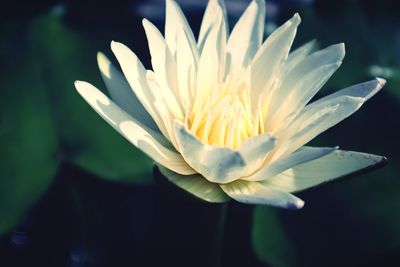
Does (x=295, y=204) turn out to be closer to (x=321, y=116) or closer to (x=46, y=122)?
(x=321, y=116)

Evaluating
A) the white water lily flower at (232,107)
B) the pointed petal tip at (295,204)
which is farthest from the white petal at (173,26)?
the pointed petal tip at (295,204)

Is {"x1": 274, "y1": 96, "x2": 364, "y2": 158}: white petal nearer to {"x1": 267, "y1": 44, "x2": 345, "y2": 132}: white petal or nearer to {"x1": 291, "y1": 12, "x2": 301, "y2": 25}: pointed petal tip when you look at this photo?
{"x1": 267, "y1": 44, "x2": 345, "y2": 132}: white petal

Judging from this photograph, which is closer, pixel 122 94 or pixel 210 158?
pixel 210 158

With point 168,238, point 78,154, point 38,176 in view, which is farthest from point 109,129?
point 168,238

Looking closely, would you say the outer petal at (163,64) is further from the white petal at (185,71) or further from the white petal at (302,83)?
the white petal at (302,83)

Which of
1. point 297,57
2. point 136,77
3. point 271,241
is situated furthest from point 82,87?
point 271,241

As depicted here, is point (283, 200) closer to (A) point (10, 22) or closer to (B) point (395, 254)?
(B) point (395, 254)

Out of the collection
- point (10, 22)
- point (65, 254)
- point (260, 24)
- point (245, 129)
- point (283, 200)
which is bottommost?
point (65, 254)
